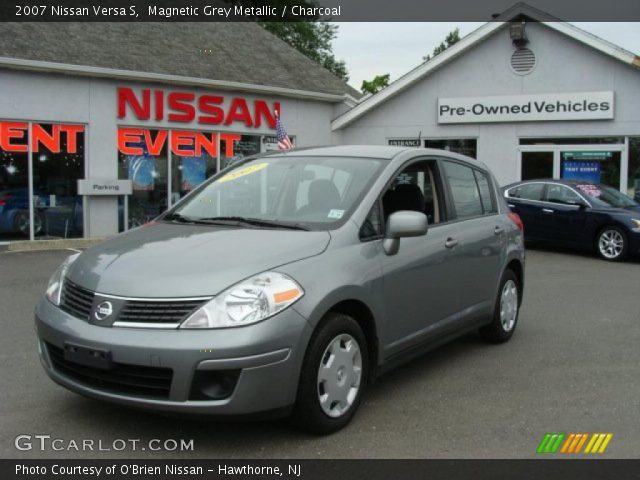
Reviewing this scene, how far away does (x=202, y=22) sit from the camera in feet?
68.4

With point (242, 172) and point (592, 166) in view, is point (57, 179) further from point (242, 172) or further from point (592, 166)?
point (592, 166)

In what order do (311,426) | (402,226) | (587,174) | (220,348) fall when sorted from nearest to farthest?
(220,348) → (311,426) → (402,226) → (587,174)

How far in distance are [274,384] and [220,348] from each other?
1.17 ft

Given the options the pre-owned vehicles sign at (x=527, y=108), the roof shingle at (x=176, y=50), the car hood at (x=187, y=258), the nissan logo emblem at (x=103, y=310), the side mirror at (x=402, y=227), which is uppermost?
the roof shingle at (x=176, y=50)

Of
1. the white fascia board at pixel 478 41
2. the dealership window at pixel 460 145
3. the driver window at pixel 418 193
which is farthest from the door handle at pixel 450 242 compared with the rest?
the dealership window at pixel 460 145

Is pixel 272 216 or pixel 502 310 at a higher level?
pixel 272 216

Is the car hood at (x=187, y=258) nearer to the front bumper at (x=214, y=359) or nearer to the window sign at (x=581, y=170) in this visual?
the front bumper at (x=214, y=359)

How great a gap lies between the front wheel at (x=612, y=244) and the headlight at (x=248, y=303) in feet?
34.4

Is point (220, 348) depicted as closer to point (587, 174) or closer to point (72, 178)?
point (72, 178)

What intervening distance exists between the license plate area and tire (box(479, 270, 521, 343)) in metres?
3.64

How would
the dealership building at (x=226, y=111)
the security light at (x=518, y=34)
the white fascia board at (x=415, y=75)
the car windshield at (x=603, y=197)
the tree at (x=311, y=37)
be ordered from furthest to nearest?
1. the tree at (x=311, y=37)
2. the white fascia board at (x=415, y=75)
3. the security light at (x=518, y=34)
4. the dealership building at (x=226, y=111)
5. the car windshield at (x=603, y=197)

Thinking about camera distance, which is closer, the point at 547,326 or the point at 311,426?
the point at 311,426

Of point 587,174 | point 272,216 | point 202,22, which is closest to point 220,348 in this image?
point 272,216

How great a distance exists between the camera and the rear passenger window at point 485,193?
6.24 metres
